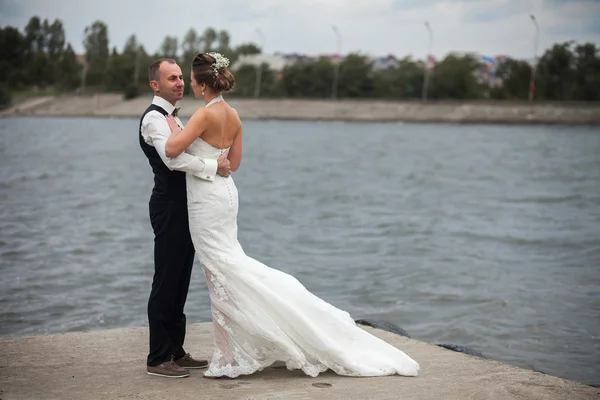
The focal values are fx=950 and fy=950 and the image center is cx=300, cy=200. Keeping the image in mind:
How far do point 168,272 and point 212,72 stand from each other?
133 centimetres

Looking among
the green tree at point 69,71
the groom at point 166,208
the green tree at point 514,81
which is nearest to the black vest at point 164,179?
the groom at point 166,208

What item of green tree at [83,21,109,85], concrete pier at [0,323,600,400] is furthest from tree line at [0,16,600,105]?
concrete pier at [0,323,600,400]

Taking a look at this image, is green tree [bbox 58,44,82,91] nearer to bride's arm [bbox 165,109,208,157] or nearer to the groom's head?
the groom's head

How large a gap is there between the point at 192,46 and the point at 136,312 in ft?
487

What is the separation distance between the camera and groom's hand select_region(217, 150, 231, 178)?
20.0 ft

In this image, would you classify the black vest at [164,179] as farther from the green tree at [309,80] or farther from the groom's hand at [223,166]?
the green tree at [309,80]

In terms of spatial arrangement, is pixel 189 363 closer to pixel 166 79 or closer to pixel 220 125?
pixel 220 125

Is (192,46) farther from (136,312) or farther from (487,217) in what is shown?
(136,312)

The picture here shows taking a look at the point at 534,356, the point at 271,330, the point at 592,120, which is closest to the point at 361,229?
the point at 534,356

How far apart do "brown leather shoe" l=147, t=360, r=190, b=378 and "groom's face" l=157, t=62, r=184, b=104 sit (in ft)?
5.74

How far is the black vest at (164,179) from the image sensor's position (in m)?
6.12

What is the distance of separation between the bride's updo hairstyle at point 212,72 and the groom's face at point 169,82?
13 centimetres

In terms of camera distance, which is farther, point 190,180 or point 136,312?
point 136,312

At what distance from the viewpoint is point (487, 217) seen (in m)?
26.4
